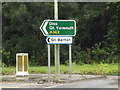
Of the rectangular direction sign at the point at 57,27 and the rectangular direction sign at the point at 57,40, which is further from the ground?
the rectangular direction sign at the point at 57,27

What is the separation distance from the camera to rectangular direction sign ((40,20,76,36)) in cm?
1073

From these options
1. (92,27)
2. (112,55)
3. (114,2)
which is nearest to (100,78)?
(112,55)

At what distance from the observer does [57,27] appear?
10812mm

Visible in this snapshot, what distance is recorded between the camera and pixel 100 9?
2364cm

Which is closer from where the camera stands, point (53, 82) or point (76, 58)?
point (53, 82)

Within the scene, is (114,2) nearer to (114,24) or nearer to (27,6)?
(114,24)

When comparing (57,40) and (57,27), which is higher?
(57,27)

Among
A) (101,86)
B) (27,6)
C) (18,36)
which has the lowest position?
(101,86)

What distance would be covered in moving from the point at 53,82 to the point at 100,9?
14467 mm

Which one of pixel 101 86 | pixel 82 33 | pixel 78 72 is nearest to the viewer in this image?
pixel 101 86

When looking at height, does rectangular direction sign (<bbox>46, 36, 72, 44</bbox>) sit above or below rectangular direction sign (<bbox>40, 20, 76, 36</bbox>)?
below

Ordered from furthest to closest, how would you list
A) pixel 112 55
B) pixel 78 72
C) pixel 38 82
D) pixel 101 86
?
pixel 112 55, pixel 78 72, pixel 38 82, pixel 101 86

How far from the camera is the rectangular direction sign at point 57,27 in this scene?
10734 mm

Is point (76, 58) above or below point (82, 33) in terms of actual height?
below
